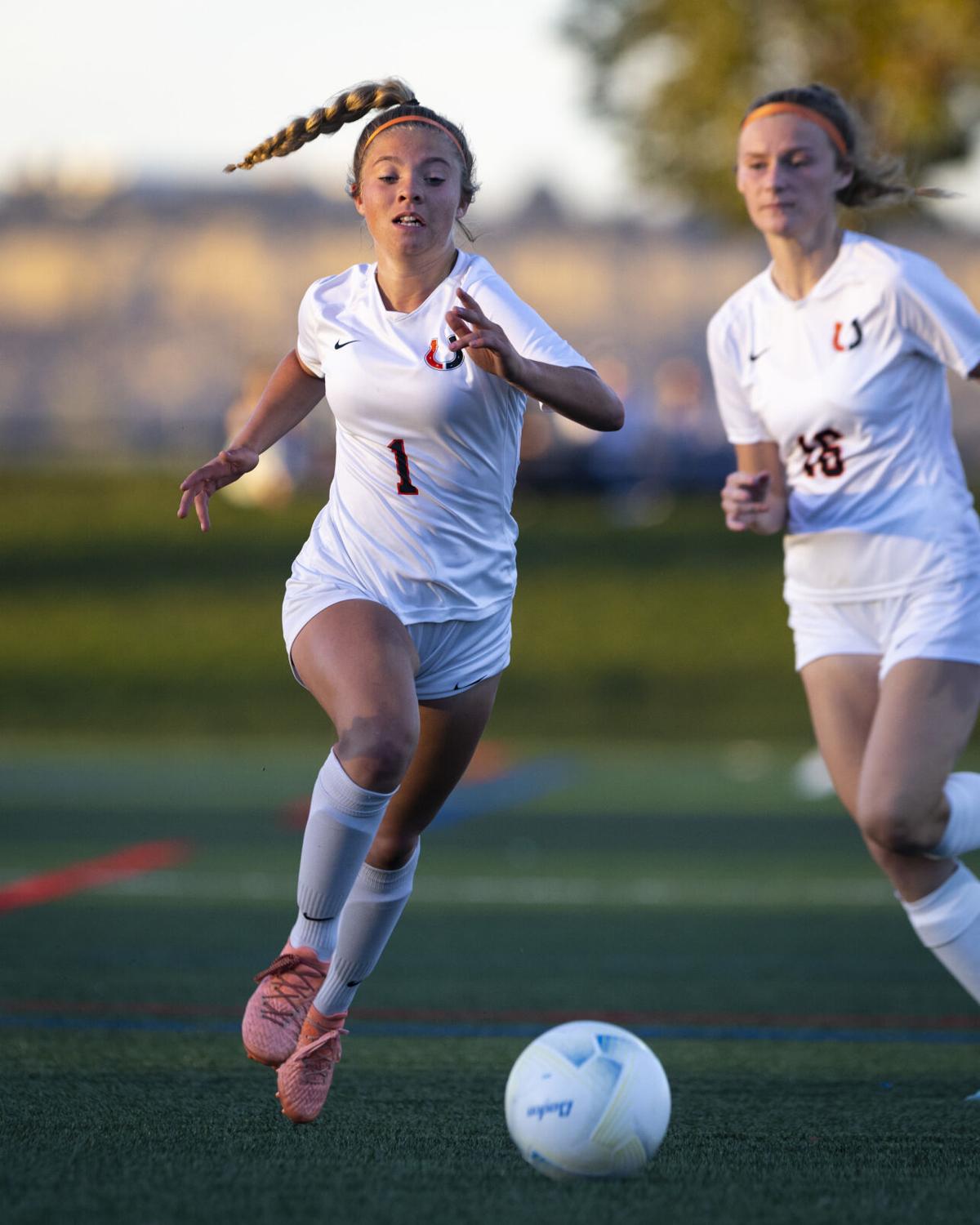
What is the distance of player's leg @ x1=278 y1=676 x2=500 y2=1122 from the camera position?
15.9 feet

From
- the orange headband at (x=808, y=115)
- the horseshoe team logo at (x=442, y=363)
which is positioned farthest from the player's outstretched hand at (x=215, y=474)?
the orange headband at (x=808, y=115)

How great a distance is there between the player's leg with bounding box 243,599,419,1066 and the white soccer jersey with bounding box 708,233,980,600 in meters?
1.31

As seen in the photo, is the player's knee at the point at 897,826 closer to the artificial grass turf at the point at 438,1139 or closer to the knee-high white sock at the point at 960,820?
the knee-high white sock at the point at 960,820

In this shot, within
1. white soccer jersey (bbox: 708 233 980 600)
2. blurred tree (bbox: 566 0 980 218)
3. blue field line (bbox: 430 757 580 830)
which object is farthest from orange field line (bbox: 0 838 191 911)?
blurred tree (bbox: 566 0 980 218)

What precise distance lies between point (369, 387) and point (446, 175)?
0.56m

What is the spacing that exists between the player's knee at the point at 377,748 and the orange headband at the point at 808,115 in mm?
2113

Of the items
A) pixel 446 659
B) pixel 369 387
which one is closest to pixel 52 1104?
pixel 446 659

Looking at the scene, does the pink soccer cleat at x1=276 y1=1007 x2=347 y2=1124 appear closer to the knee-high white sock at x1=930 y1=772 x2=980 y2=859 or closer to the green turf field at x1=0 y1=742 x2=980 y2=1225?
the green turf field at x1=0 y1=742 x2=980 y2=1225

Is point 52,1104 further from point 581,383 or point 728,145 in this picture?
point 728,145

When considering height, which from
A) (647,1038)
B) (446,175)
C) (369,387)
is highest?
(446,175)

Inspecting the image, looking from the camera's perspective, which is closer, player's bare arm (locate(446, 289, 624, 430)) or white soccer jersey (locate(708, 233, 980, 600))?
player's bare arm (locate(446, 289, 624, 430))

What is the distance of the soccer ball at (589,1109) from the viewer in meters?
4.00

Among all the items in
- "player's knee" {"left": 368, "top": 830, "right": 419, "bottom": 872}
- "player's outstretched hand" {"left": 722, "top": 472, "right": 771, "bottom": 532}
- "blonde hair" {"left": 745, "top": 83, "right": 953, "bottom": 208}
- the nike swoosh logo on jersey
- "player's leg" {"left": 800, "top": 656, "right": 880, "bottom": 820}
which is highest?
"blonde hair" {"left": 745, "top": 83, "right": 953, "bottom": 208}

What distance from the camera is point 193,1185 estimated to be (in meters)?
3.88
